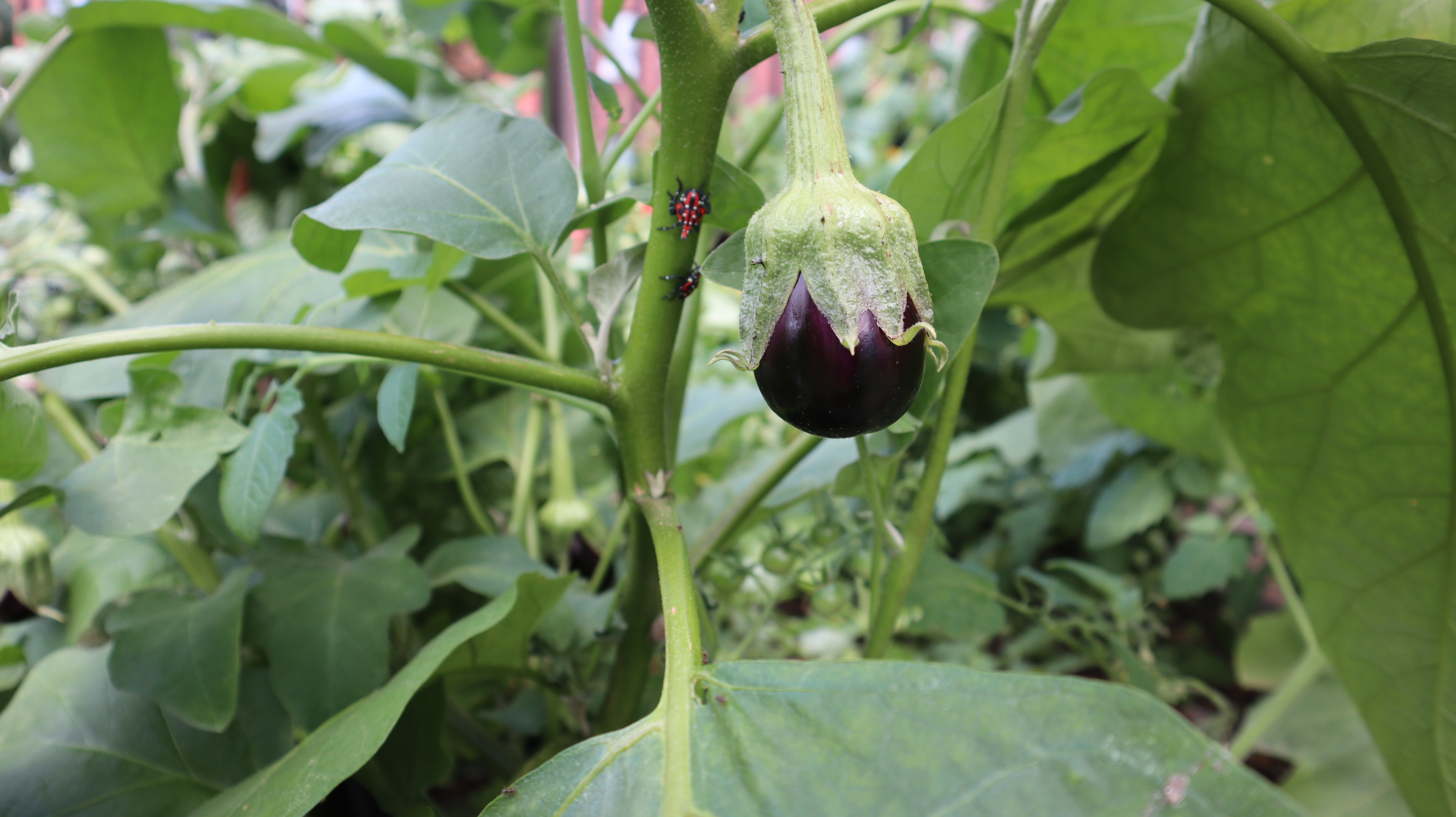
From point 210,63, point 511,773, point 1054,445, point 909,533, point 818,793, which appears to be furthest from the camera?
point 210,63

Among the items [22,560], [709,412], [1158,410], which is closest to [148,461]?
[22,560]

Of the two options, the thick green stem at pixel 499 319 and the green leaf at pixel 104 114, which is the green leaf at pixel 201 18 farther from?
the thick green stem at pixel 499 319

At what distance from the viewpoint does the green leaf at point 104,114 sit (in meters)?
0.65

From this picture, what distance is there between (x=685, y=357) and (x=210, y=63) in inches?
32.1

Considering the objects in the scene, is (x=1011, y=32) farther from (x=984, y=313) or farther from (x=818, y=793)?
(x=984, y=313)

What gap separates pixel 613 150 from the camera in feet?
1.34

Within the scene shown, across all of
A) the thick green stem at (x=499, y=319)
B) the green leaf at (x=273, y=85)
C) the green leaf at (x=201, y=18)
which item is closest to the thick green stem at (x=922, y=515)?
the thick green stem at (x=499, y=319)

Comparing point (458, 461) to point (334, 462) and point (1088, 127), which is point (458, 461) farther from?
point (1088, 127)

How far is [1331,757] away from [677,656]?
694mm

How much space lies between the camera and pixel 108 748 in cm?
40

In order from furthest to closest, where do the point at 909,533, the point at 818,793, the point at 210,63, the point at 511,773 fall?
the point at 210,63 < the point at 511,773 < the point at 909,533 < the point at 818,793

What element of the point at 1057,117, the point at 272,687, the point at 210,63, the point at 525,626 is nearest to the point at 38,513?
the point at 272,687

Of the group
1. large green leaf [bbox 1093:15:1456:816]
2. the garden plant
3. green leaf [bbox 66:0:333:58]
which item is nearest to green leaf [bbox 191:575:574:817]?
the garden plant

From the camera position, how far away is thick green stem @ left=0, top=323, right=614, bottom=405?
27 cm
